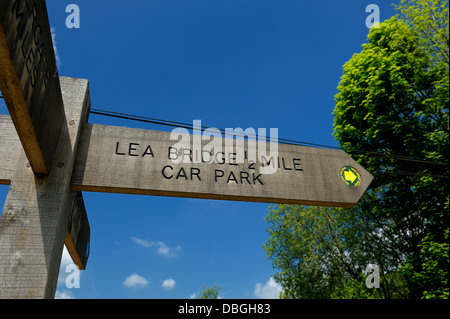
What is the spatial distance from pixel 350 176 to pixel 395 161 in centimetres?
768

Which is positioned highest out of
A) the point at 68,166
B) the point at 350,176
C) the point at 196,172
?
the point at 350,176

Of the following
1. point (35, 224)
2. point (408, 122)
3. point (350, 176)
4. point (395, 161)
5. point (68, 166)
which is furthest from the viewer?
point (395, 161)

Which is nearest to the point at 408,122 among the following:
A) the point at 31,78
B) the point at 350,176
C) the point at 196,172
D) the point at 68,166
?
the point at 350,176

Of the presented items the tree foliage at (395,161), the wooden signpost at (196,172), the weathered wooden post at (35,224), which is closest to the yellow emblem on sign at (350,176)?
the wooden signpost at (196,172)

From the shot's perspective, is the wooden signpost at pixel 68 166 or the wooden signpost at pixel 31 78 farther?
the wooden signpost at pixel 68 166

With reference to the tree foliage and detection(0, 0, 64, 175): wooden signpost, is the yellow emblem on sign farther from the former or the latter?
the tree foliage

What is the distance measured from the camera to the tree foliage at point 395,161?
9.08 meters

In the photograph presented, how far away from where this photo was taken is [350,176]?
176 inches

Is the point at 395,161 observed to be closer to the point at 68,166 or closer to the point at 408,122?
the point at 408,122

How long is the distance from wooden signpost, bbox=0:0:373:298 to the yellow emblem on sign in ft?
0.05

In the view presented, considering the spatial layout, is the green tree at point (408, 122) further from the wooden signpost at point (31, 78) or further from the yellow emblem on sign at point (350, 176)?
the wooden signpost at point (31, 78)

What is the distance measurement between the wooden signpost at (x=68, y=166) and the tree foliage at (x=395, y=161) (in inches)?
204

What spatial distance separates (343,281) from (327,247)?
1533 mm

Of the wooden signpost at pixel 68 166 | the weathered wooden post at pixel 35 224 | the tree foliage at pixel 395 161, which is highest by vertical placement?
the tree foliage at pixel 395 161
